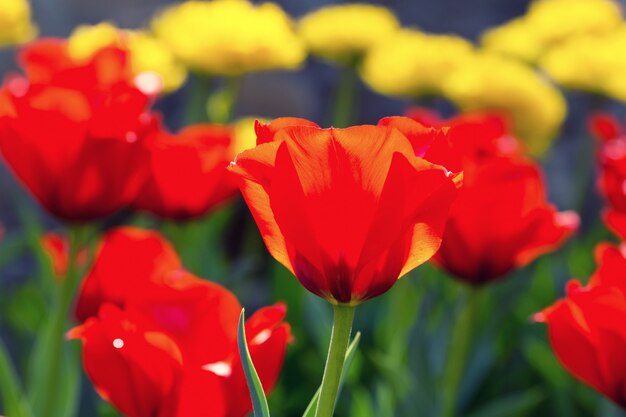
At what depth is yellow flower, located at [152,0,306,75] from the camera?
1.38 m

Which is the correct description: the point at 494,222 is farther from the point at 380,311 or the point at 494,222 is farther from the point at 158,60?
the point at 158,60

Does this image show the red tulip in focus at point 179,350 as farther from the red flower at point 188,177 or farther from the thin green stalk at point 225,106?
the thin green stalk at point 225,106

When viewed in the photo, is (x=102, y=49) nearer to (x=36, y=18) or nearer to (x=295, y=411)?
(x=295, y=411)

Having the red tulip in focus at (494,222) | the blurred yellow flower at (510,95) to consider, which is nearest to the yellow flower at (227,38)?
the blurred yellow flower at (510,95)

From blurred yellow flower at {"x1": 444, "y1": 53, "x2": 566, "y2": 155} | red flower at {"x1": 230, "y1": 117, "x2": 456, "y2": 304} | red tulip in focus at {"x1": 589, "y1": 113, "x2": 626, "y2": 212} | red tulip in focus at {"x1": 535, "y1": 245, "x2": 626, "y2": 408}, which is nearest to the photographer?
red flower at {"x1": 230, "y1": 117, "x2": 456, "y2": 304}

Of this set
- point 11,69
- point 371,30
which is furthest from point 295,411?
point 11,69

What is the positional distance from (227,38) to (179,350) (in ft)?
3.04

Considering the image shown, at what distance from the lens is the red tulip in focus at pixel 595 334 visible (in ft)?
1.63

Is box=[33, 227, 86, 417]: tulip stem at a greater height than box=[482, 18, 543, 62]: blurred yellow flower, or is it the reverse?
box=[33, 227, 86, 417]: tulip stem

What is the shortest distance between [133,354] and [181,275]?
79 mm

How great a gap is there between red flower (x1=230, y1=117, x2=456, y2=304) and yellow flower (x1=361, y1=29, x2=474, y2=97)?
1.17 metres

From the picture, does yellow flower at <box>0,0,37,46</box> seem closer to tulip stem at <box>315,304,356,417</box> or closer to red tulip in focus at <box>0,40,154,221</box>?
red tulip in focus at <box>0,40,154,221</box>

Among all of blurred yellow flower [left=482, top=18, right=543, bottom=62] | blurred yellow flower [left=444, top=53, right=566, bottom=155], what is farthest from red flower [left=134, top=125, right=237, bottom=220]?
blurred yellow flower [left=482, top=18, right=543, bottom=62]

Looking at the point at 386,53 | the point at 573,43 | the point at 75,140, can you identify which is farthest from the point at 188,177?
the point at 573,43
